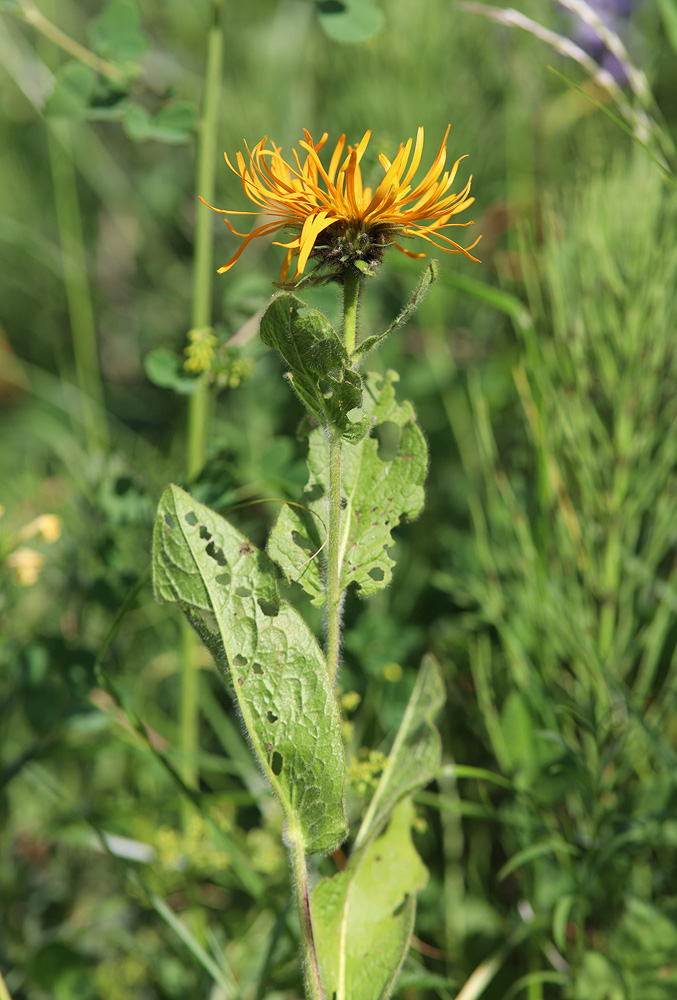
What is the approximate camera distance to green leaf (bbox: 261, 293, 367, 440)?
46 cm

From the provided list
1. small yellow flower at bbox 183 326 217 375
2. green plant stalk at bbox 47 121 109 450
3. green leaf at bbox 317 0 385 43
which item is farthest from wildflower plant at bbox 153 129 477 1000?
green plant stalk at bbox 47 121 109 450

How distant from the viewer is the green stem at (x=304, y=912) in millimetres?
512

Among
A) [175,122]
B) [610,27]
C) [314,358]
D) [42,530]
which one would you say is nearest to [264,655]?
[314,358]

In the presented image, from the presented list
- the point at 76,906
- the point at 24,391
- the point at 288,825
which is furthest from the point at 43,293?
the point at 288,825

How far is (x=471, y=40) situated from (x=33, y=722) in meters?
1.57

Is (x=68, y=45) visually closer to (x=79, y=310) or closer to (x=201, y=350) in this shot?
(x=201, y=350)

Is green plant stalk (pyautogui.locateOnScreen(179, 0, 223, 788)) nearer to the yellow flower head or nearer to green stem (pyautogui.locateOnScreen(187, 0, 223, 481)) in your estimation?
green stem (pyautogui.locateOnScreen(187, 0, 223, 481))

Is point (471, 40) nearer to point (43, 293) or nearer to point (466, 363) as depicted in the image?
point (466, 363)

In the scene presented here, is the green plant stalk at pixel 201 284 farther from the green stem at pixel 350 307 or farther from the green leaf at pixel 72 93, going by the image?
the green stem at pixel 350 307

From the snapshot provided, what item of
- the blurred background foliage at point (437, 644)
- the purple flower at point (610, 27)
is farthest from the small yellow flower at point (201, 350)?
the purple flower at point (610, 27)

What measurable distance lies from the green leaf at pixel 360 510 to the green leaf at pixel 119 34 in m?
0.61

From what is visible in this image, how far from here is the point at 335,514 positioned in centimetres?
51

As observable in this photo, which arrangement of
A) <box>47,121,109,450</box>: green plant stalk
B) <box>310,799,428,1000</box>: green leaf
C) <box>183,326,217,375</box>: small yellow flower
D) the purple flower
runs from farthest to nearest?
the purple flower → <box>47,121,109,450</box>: green plant stalk → <box>183,326,217,375</box>: small yellow flower → <box>310,799,428,1000</box>: green leaf

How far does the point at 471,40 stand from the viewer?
1.62m
